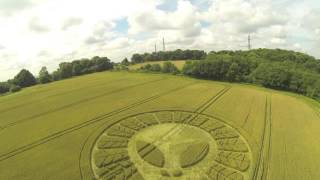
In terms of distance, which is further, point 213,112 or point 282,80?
point 282,80

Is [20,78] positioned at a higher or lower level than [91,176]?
higher

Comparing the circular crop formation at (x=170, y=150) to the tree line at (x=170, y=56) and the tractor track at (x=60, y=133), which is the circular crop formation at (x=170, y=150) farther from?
the tree line at (x=170, y=56)

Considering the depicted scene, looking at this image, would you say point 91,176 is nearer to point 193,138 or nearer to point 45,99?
point 193,138

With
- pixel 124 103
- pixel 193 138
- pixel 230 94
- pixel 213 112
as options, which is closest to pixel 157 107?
pixel 124 103

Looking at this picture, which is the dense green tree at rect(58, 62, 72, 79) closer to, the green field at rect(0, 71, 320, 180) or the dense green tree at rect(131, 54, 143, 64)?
the dense green tree at rect(131, 54, 143, 64)

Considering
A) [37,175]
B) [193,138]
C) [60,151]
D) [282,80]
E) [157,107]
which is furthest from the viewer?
[282,80]

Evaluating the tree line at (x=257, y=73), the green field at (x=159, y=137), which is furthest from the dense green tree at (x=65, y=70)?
the green field at (x=159, y=137)

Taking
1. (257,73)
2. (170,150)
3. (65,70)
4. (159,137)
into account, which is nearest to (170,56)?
(65,70)

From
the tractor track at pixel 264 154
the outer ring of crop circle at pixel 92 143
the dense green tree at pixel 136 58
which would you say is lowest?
the tractor track at pixel 264 154
